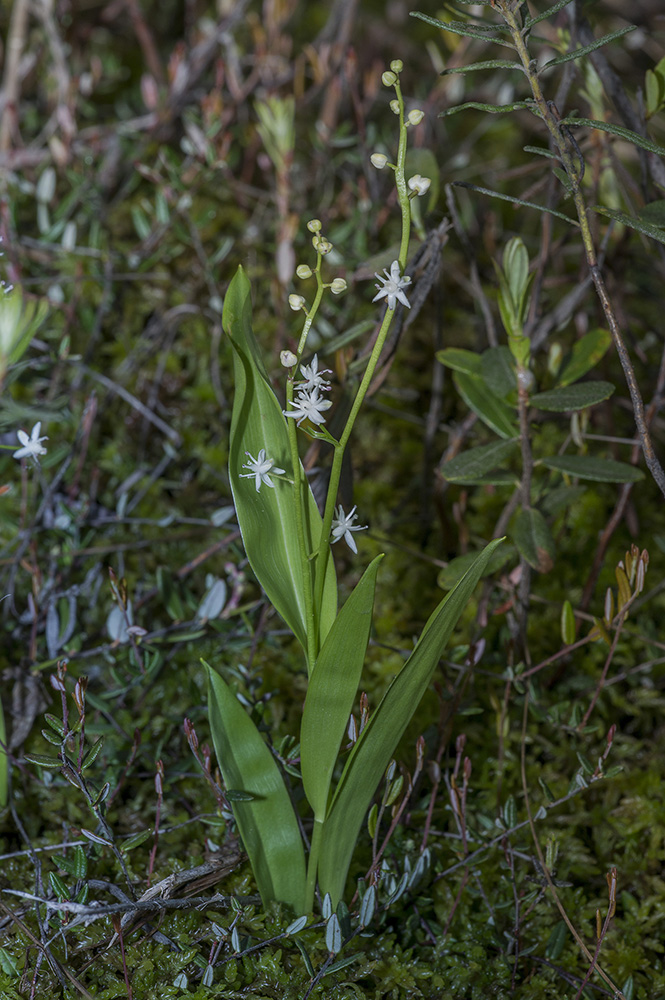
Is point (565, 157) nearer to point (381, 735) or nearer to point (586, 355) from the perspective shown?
point (586, 355)

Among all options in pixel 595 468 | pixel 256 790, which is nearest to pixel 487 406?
pixel 595 468

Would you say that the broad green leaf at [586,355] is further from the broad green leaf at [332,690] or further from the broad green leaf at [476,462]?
the broad green leaf at [332,690]

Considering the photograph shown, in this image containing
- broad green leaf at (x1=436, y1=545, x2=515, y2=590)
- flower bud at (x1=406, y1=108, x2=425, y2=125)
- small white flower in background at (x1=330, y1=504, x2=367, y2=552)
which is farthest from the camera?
broad green leaf at (x1=436, y1=545, x2=515, y2=590)

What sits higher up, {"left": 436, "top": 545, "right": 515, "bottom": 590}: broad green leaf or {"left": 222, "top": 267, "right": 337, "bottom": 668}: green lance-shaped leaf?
{"left": 222, "top": 267, "right": 337, "bottom": 668}: green lance-shaped leaf

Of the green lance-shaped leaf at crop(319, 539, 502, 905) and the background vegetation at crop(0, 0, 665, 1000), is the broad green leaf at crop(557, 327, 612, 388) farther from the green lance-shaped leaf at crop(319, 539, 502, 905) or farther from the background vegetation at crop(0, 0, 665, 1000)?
the green lance-shaped leaf at crop(319, 539, 502, 905)

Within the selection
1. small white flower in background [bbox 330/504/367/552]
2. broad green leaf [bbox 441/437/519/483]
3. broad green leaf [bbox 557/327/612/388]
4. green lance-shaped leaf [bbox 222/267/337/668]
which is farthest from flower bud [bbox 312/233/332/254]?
broad green leaf [bbox 557/327/612/388]

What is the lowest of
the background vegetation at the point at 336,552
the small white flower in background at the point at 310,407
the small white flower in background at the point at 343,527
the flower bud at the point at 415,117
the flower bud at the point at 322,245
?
the background vegetation at the point at 336,552

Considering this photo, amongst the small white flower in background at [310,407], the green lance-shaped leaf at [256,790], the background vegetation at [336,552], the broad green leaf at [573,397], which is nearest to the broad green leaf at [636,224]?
the background vegetation at [336,552]
